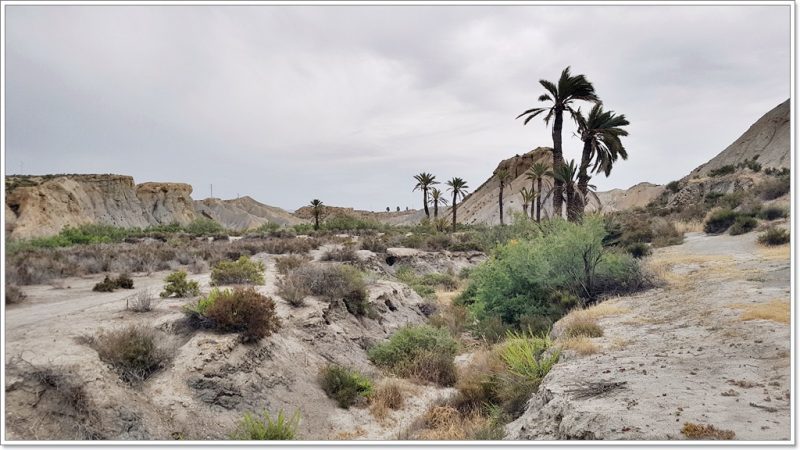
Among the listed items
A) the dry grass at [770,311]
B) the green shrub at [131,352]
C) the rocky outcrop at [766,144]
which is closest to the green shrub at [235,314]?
the green shrub at [131,352]

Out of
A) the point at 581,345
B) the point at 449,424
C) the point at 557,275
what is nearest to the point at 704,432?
the point at 581,345

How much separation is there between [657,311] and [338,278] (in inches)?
330

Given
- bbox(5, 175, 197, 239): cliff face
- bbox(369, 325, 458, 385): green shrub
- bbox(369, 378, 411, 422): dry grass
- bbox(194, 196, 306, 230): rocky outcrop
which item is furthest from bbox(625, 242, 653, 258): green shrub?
bbox(194, 196, 306, 230): rocky outcrop

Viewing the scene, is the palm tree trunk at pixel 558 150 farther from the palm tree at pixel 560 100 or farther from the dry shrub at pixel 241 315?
the dry shrub at pixel 241 315

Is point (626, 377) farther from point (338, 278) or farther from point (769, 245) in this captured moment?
point (769, 245)

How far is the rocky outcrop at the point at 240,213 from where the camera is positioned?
299 ft

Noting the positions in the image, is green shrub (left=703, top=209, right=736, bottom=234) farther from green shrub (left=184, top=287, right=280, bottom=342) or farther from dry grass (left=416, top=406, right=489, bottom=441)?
green shrub (left=184, top=287, right=280, bottom=342)

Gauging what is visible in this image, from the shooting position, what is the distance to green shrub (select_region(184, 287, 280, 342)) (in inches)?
349

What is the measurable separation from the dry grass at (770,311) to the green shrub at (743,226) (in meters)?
14.1

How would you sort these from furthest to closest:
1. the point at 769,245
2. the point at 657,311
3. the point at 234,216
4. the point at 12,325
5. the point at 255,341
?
the point at 234,216
the point at 769,245
the point at 657,311
the point at 255,341
the point at 12,325

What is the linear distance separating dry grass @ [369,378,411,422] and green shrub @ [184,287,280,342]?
8.05ft

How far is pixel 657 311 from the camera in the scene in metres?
9.76

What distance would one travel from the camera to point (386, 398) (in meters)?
8.75

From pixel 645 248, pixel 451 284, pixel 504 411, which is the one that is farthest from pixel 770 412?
pixel 451 284
